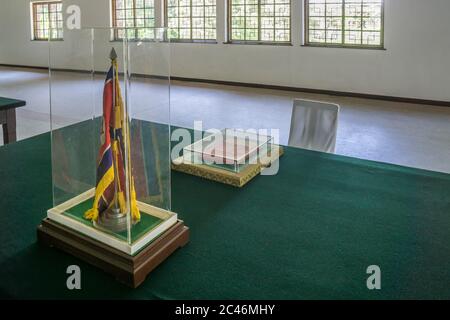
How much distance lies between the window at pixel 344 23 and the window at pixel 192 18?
89.1 inches

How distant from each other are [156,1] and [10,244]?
388 inches

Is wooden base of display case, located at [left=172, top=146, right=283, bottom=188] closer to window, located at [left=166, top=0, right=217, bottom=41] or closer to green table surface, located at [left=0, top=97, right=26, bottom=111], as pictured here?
green table surface, located at [left=0, top=97, right=26, bottom=111]

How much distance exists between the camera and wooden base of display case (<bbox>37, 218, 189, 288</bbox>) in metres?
1.14

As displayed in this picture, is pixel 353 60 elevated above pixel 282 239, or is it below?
above

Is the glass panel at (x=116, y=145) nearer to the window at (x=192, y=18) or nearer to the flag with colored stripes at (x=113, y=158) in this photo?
the flag with colored stripes at (x=113, y=158)

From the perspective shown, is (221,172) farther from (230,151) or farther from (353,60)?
(353,60)

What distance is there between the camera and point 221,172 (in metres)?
1.79

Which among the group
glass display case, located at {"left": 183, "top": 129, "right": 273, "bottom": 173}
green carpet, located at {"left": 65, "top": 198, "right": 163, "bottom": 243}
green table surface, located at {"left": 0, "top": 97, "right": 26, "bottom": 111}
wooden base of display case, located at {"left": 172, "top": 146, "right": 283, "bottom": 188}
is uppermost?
green table surface, located at {"left": 0, "top": 97, "right": 26, "bottom": 111}

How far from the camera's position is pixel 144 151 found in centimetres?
139

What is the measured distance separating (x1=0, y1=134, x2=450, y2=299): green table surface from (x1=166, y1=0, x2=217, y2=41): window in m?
8.45

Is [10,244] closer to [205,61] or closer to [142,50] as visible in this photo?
[142,50]

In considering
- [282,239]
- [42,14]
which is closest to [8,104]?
[282,239]

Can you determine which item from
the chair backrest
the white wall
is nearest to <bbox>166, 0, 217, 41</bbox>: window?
the white wall

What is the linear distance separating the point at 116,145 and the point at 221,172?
68cm
